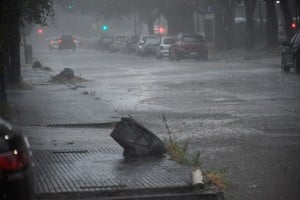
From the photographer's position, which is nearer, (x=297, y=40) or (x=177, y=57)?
(x=297, y=40)

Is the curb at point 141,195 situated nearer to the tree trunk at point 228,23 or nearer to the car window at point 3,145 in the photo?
the car window at point 3,145

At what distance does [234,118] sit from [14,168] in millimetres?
10246

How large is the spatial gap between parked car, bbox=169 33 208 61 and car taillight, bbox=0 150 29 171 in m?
42.4

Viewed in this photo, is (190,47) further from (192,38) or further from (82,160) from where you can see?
(82,160)

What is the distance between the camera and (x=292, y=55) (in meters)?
30.0

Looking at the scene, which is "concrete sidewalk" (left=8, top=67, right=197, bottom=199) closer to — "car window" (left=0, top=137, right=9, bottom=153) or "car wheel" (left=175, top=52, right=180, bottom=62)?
"car window" (left=0, top=137, right=9, bottom=153)

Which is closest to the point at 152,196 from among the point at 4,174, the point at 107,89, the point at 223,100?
the point at 4,174

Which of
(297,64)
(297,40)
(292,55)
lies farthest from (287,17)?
(297,64)

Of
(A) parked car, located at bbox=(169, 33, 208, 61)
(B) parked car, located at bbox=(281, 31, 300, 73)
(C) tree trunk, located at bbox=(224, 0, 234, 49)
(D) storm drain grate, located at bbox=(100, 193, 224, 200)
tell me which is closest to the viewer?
(D) storm drain grate, located at bbox=(100, 193, 224, 200)

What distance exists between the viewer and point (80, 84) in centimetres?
2869

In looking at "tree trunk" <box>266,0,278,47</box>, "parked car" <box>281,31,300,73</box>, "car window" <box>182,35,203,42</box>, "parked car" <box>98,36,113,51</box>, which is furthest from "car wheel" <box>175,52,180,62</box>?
"parked car" <box>98,36,113,51</box>

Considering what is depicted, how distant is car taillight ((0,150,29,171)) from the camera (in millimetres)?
6117

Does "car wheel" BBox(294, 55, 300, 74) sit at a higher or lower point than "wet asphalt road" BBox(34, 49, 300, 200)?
higher

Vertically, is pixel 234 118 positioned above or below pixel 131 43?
below
